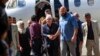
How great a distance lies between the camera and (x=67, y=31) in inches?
465

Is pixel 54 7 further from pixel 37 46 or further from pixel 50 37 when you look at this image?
pixel 50 37

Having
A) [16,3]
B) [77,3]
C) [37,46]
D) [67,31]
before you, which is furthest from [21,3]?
[67,31]

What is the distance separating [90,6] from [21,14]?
358cm

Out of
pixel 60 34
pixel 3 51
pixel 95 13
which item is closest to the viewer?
pixel 3 51

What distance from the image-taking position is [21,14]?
22234mm

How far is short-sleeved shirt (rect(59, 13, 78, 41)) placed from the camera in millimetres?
11727

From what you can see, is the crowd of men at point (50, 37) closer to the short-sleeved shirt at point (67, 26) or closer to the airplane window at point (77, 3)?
the short-sleeved shirt at point (67, 26)

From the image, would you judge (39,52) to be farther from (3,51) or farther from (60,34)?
(3,51)

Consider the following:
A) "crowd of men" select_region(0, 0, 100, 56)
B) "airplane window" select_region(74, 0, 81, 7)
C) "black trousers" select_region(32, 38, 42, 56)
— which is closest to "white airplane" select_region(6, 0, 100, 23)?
"airplane window" select_region(74, 0, 81, 7)

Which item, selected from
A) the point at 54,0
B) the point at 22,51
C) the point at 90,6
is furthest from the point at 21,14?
the point at 22,51

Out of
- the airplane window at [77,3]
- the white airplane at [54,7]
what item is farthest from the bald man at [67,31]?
the airplane window at [77,3]

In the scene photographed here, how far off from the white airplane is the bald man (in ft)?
31.4

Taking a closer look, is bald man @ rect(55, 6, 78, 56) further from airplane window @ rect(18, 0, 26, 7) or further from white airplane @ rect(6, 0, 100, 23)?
airplane window @ rect(18, 0, 26, 7)

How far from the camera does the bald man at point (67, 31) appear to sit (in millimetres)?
11698
